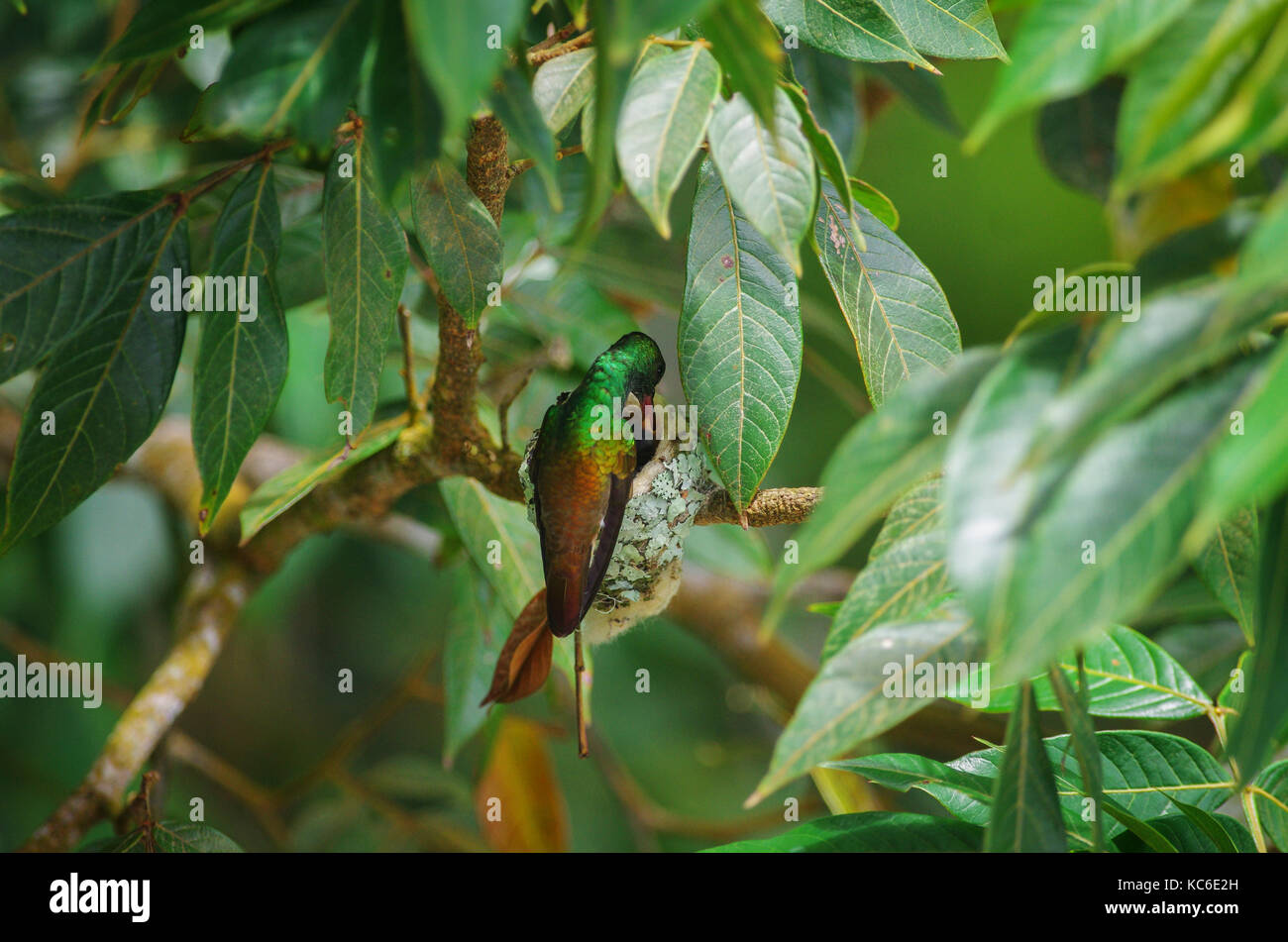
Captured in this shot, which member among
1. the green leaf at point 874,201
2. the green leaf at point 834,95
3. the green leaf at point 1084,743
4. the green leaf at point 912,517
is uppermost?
the green leaf at point 834,95

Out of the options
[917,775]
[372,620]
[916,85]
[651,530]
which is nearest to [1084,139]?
[916,85]

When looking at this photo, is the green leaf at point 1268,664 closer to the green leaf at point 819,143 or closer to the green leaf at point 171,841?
the green leaf at point 819,143

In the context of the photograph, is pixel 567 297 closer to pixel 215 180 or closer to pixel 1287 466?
pixel 215 180

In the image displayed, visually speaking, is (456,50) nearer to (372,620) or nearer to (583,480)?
(583,480)

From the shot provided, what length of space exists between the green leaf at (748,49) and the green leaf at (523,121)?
4.1 inches

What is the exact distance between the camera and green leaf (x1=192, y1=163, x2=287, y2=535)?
747mm

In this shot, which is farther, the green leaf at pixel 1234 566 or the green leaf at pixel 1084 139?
the green leaf at pixel 1084 139

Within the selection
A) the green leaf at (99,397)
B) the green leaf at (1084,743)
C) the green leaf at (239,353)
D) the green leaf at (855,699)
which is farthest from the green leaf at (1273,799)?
the green leaf at (99,397)

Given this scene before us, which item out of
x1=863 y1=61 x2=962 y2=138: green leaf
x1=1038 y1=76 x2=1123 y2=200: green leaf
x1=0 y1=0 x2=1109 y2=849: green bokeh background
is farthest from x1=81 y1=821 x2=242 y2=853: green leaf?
x1=1038 y1=76 x2=1123 y2=200: green leaf

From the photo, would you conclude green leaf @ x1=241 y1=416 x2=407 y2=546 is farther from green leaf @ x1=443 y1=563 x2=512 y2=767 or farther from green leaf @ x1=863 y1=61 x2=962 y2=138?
green leaf @ x1=863 y1=61 x2=962 y2=138

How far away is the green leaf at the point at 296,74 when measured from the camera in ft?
1.71

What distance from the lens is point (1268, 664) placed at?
A: 18.9 inches
